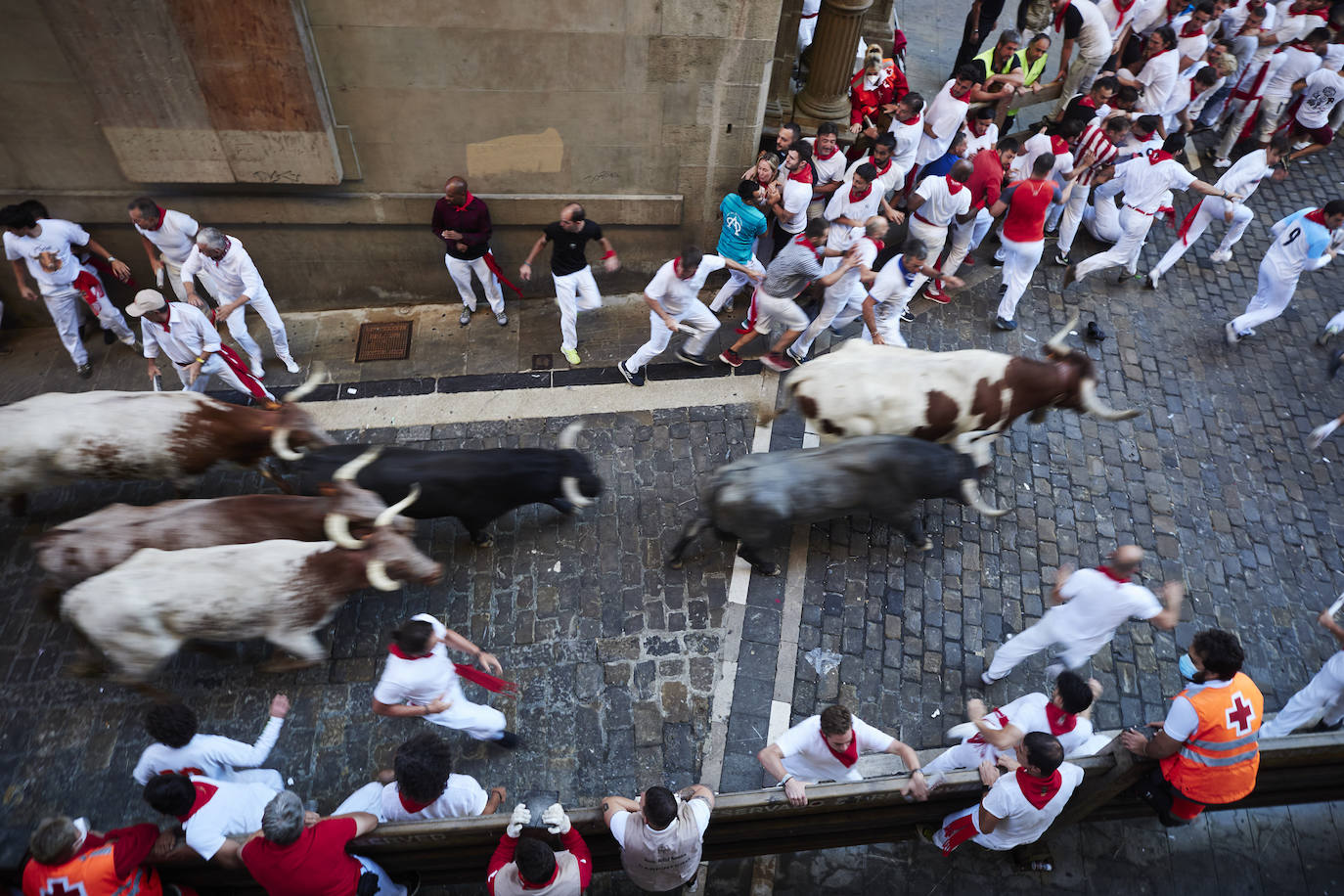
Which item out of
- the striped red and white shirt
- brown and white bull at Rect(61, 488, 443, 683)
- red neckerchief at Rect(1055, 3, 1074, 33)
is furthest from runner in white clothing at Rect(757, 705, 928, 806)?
red neckerchief at Rect(1055, 3, 1074, 33)

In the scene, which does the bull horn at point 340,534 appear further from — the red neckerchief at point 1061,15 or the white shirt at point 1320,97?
the white shirt at point 1320,97

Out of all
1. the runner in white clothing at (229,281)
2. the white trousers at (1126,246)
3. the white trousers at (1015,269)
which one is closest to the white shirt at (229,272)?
the runner in white clothing at (229,281)

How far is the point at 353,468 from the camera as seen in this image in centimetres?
588

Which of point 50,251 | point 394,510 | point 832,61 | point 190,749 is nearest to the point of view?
point 190,749

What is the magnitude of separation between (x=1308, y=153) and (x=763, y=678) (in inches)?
507

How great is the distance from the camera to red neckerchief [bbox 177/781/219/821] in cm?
419

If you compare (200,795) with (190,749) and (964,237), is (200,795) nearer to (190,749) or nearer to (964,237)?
(190,749)

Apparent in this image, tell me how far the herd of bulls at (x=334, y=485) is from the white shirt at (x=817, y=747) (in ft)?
5.55

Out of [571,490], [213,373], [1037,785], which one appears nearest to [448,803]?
[571,490]

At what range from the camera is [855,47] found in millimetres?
9711

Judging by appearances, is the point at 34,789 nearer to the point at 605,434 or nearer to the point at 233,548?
the point at 233,548

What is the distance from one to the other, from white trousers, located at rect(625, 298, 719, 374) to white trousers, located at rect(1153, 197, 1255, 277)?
19.5ft

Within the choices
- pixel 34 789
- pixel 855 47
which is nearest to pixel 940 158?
pixel 855 47

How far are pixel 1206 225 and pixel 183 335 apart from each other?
11.5 metres
